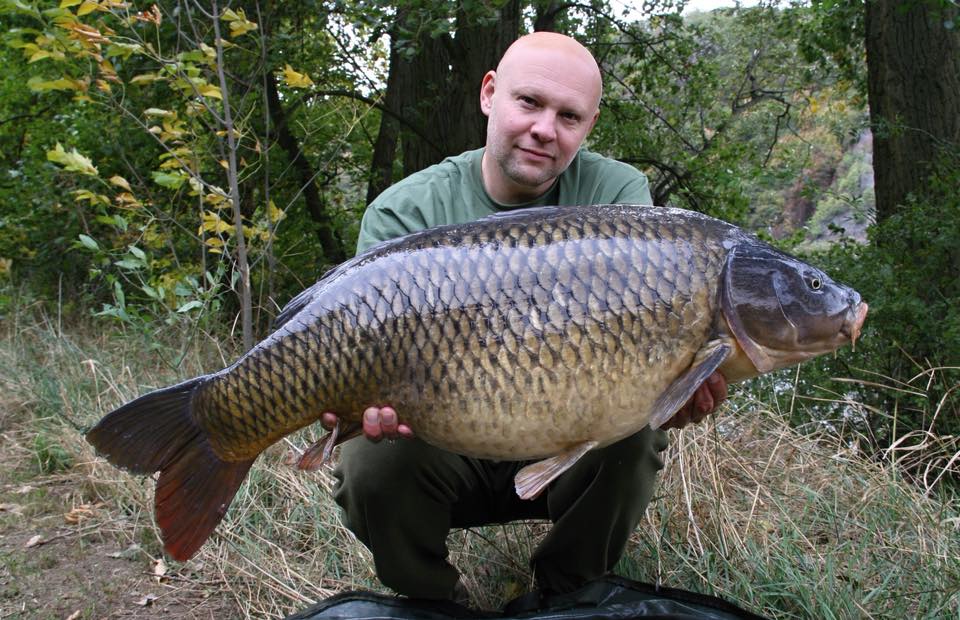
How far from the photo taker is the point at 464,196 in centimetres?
190

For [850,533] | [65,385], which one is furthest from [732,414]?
[65,385]

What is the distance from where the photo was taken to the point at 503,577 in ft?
6.52

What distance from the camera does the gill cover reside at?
1.34 m

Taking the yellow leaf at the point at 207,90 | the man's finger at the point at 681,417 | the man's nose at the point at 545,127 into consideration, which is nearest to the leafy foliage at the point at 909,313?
the man's finger at the point at 681,417

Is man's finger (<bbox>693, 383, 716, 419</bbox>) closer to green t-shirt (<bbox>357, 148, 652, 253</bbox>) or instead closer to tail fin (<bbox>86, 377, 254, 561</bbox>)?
green t-shirt (<bbox>357, 148, 652, 253</bbox>)

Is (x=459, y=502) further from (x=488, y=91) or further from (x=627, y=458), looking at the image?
(x=488, y=91)

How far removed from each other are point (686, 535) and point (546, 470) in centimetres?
73

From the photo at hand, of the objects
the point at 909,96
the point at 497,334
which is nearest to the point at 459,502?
the point at 497,334

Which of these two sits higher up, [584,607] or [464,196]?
[464,196]

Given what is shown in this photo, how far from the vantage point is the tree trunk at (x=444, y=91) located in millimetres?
4078

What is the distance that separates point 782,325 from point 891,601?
69 centimetres

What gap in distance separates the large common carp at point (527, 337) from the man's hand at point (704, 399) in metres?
0.03

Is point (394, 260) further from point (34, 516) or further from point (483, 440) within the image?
point (34, 516)

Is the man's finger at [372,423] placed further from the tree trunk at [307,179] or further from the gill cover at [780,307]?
A: the tree trunk at [307,179]
